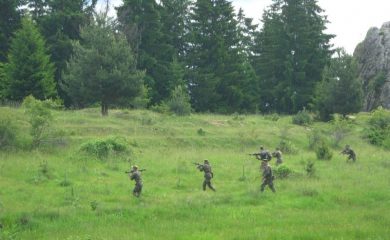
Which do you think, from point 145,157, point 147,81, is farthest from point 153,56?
point 145,157

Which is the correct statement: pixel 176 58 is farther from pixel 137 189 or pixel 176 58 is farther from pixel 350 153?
pixel 137 189

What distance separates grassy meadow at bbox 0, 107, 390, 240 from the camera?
630 inches

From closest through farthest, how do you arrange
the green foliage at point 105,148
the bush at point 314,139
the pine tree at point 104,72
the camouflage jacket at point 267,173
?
the camouflage jacket at point 267,173
the green foliage at point 105,148
the bush at point 314,139
the pine tree at point 104,72

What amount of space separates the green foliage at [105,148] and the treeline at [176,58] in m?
10.7

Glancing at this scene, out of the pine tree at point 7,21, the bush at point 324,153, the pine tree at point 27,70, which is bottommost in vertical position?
the bush at point 324,153

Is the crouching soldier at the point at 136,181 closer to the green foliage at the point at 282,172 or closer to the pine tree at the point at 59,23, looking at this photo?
the green foliage at the point at 282,172

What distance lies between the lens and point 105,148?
2822 cm

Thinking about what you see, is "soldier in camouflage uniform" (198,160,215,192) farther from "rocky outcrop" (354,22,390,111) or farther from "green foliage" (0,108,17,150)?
"rocky outcrop" (354,22,390,111)

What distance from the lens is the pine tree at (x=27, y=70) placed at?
4241cm

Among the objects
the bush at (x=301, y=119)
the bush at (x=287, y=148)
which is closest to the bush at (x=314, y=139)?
the bush at (x=287, y=148)

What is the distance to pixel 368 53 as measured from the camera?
64.7 m

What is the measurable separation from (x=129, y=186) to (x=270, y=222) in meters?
7.16

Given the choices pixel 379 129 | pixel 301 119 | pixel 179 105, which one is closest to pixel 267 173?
pixel 179 105

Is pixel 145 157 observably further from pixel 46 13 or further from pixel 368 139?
pixel 46 13
